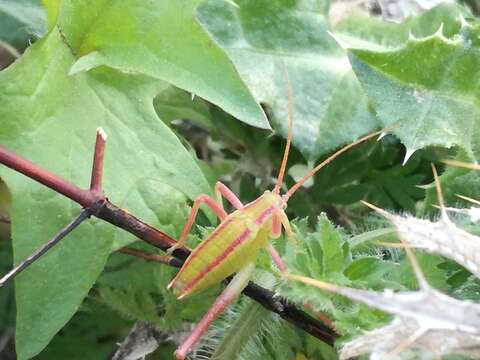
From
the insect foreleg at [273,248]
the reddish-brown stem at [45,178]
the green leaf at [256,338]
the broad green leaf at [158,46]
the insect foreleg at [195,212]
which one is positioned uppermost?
the broad green leaf at [158,46]

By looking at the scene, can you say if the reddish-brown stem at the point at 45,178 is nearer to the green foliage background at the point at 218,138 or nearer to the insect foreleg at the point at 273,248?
the green foliage background at the point at 218,138

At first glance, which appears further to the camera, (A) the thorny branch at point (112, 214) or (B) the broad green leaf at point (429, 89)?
(B) the broad green leaf at point (429, 89)

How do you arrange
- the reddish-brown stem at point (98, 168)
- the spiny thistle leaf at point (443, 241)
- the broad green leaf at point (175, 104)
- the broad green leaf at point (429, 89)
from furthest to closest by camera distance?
the broad green leaf at point (175, 104)
the broad green leaf at point (429, 89)
the reddish-brown stem at point (98, 168)
the spiny thistle leaf at point (443, 241)

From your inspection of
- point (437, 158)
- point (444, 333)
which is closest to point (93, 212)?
point (444, 333)

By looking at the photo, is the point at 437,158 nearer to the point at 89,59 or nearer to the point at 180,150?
the point at 180,150

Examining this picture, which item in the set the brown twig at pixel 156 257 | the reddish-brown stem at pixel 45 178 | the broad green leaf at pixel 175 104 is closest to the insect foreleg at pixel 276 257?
the brown twig at pixel 156 257

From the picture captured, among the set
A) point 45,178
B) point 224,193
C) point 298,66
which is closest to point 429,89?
point 298,66

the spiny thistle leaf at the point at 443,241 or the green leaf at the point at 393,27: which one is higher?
the spiny thistle leaf at the point at 443,241

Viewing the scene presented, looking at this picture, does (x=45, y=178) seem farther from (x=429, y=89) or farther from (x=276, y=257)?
(x=429, y=89)
